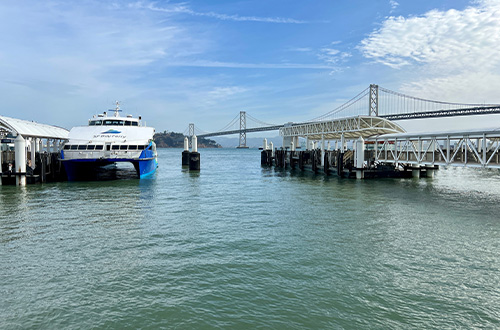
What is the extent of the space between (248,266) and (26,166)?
25.3 m

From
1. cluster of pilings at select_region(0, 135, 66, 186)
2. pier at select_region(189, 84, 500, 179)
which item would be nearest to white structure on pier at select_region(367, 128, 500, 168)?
pier at select_region(189, 84, 500, 179)

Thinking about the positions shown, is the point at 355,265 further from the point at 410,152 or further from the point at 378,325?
the point at 410,152

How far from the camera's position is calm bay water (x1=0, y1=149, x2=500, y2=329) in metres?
6.40

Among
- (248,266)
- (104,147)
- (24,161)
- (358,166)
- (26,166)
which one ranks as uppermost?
(104,147)

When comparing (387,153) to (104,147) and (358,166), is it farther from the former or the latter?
(104,147)

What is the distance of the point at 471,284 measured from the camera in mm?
7754

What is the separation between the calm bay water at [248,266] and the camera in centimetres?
640

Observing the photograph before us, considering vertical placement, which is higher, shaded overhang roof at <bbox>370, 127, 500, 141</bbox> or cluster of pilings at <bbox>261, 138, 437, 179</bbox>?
shaded overhang roof at <bbox>370, 127, 500, 141</bbox>

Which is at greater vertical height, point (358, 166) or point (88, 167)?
point (88, 167)

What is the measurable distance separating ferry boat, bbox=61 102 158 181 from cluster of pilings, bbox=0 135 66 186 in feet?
5.21

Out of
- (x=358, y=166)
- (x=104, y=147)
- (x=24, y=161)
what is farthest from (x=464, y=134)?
(x=24, y=161)

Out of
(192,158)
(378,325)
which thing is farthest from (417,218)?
(192,158)

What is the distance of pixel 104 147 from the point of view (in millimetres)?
27062

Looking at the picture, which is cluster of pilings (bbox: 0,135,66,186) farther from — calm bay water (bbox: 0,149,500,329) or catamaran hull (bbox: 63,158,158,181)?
calm bay water (bbox: 0,149,500,329)
